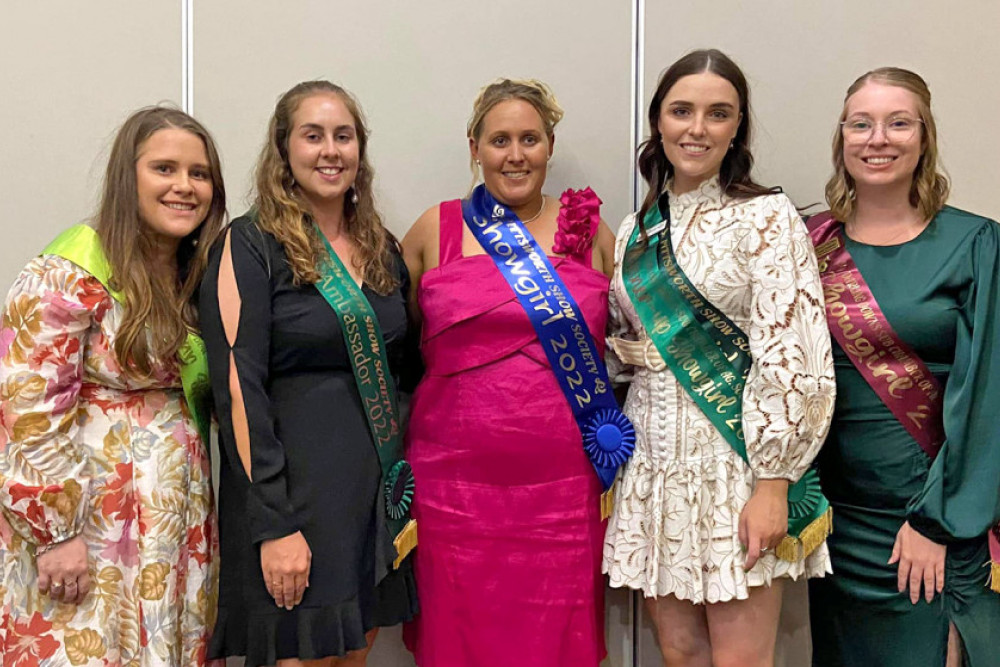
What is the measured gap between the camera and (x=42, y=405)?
127cm

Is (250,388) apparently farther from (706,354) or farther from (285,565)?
(706,354)

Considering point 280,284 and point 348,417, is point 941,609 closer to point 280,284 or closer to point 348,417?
point 348,417

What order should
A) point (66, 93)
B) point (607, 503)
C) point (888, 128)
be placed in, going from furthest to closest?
1. point (66, 93)
2. point (607, 503)
3. point (888, 128)

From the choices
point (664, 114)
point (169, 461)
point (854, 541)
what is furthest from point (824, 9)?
point (169, 461)

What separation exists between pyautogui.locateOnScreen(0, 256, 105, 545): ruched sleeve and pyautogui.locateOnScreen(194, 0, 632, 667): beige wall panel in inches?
27.4

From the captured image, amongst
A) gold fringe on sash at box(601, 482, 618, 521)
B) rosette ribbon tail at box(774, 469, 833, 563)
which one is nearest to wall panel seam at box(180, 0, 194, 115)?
gold fringe on sash at box(601, 482, 618, 521)

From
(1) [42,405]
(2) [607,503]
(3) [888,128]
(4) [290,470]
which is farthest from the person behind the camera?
(2) [607,503]

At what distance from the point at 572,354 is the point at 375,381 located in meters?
0.37

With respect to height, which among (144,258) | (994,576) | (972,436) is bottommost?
(994,576)

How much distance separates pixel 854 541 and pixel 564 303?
669mm

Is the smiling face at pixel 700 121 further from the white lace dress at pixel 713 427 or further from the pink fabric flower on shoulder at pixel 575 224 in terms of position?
the pink fabric flower on shoulder at pixel 575 224

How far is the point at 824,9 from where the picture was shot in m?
1.96

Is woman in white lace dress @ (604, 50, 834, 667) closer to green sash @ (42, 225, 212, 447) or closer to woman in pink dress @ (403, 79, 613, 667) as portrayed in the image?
woman in pink dress @ (403, 79, 613, 667)

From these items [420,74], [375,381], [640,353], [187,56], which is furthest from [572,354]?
[187,56]
